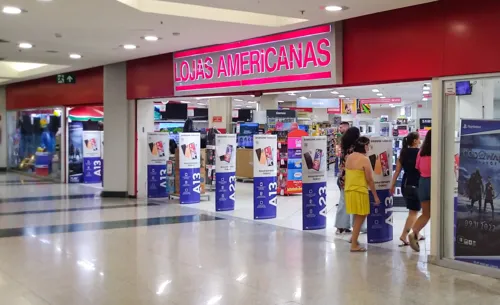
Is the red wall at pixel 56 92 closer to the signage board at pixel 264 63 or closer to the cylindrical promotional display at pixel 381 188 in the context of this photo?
the signage board at pixel 264 63

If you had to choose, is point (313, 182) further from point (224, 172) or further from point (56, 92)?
point (56, 92)

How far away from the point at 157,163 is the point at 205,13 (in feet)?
16.5

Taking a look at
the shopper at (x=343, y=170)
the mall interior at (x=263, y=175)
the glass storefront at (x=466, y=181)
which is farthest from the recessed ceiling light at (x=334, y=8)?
the shopper at (x=343, y=170)

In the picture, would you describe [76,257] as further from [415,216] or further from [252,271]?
[415,216]

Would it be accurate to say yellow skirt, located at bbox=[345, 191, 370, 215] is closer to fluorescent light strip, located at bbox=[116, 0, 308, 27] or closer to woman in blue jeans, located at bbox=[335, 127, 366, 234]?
woman in blue jeans, located at bbox=[335, 127, 366, 234]

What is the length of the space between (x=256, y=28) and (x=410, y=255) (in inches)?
149

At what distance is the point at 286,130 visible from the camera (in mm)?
13469

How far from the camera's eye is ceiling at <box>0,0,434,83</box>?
645 cm

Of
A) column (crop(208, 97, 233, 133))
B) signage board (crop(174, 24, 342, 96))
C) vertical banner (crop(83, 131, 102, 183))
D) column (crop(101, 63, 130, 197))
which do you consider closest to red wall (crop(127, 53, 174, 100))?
column (crop(101, 63, 130, 197))

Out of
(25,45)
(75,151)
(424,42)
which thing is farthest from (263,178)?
(75,151)

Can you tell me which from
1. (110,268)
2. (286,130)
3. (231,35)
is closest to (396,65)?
(231,35)

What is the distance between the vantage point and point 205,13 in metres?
7.32

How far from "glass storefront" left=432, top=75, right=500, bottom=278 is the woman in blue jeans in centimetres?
129

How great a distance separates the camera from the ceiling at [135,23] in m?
6.45
